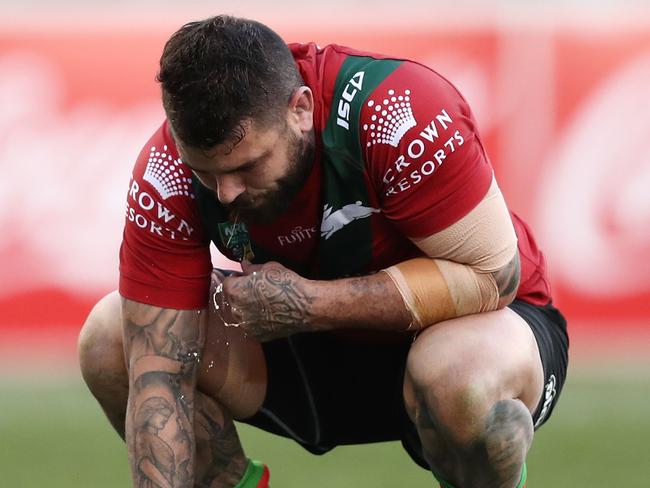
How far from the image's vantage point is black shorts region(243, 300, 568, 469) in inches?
160

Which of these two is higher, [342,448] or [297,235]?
[297,235]

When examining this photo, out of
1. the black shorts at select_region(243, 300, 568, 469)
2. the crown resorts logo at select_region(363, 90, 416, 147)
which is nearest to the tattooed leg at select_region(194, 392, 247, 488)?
the black shorts at select_region(243, 300, 568, 469)

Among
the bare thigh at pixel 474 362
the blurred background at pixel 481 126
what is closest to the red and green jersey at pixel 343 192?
the bare thigh at pixel 474 362

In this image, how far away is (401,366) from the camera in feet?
13.1

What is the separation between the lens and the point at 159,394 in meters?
3.74

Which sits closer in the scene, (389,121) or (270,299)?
(389,121)

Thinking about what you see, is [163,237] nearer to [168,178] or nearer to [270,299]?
[168,178]

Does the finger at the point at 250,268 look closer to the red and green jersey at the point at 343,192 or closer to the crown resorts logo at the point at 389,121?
the red and green jersey at the point at 343,192

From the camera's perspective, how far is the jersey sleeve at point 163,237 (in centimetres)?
361

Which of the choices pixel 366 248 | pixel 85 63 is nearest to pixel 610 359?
pixel 85 63

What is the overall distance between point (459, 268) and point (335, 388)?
28.8 inches

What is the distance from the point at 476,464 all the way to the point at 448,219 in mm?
630

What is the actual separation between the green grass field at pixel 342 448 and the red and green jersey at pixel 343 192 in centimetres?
151

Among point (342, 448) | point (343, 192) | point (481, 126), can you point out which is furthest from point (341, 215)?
point (481, 126)
